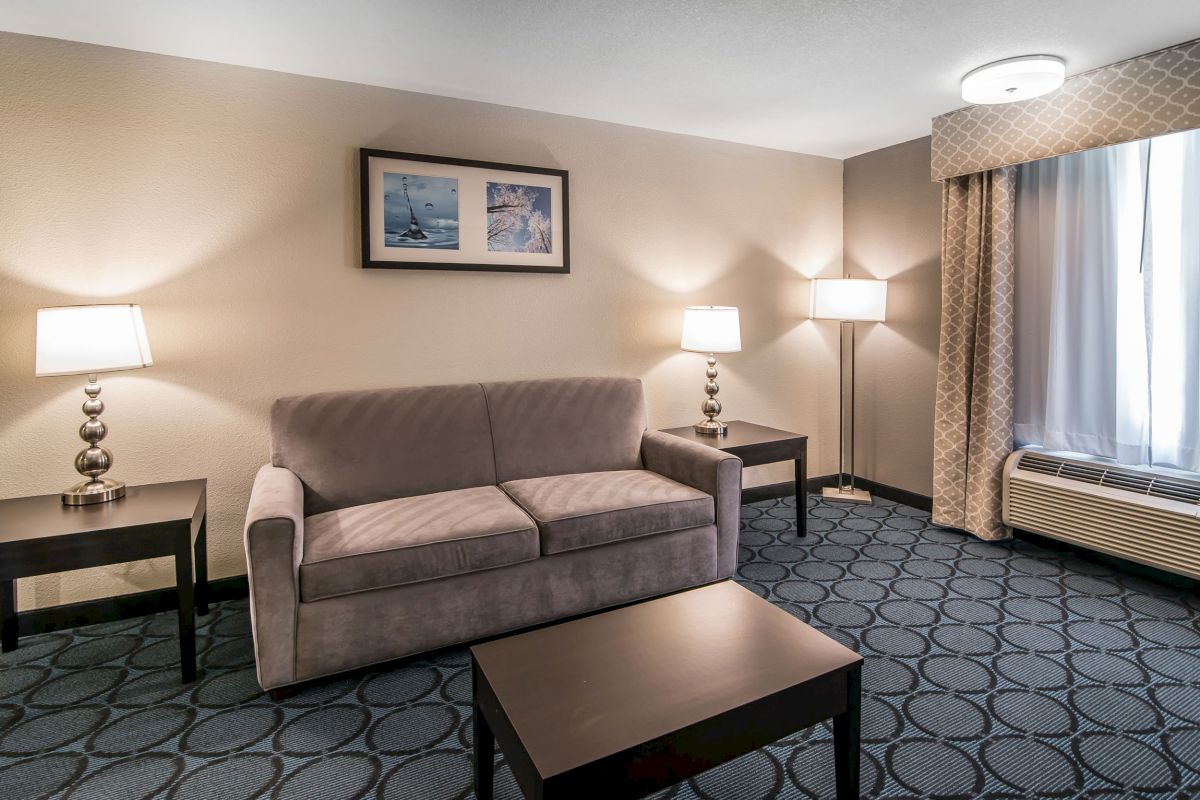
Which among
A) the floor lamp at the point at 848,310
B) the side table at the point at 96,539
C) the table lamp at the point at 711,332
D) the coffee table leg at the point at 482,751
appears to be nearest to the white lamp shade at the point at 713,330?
the table lamp at the point at 711,332

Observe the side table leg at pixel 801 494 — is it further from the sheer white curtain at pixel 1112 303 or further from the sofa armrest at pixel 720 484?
the sheer white curtain at pixel 1112 303

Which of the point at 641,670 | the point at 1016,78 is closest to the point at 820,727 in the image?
the point at 641,670

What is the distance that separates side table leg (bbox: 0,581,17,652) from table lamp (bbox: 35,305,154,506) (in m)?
0.45

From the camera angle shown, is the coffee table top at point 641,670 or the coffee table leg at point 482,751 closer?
the coffee table top at point 641,670

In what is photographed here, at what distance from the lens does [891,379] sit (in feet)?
13.7

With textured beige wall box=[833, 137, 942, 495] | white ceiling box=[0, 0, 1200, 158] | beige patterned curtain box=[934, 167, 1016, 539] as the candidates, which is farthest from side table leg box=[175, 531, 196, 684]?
textured beige wall box=[833, 137, 942, 495]

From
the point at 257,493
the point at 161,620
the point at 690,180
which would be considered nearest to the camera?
the point at 257,493

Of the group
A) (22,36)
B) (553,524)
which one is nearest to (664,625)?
(553,524)

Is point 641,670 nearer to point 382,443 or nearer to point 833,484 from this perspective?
point 382,443

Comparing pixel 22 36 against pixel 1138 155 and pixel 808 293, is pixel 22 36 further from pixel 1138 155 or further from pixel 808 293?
pixel 1138 155

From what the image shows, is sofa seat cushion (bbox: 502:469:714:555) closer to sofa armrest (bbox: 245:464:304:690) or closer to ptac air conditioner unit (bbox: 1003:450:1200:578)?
sofa armrest (bbox: 245:464:304:690)

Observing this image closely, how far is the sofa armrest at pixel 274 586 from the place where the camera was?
2012 millimetres

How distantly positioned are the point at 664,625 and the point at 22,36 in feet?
10.2

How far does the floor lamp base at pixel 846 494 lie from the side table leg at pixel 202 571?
11.4 feet
